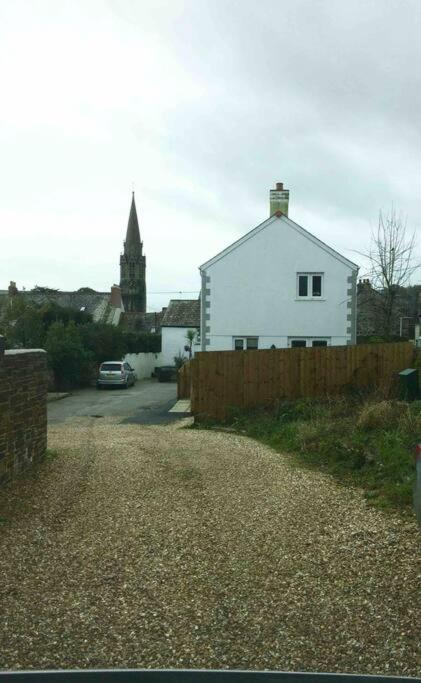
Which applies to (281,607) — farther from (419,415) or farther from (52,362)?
(52,362)

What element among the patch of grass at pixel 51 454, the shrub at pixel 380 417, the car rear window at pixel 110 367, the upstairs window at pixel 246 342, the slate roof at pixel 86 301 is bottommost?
the patch of grass at pixel 51 454

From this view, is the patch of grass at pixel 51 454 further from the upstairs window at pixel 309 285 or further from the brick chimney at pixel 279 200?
the brick chimney at pixel 279 200

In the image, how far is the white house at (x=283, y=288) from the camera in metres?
27.8

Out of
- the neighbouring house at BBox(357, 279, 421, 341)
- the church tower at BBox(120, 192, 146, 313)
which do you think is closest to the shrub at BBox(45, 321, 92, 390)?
the neighbouring house at BBox(357, 279, 421, 341)

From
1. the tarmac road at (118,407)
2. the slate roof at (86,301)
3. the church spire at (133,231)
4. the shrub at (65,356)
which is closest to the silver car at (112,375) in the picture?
the shrub at (65,356)

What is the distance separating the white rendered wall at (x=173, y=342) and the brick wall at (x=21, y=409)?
125 ft

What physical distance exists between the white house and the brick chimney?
0.14ft

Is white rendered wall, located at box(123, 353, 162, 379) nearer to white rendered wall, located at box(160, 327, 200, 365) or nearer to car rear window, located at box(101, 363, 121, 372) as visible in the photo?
white rendered wall, located at box(160, 327, 200, 365)

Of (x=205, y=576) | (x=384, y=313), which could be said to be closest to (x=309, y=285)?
(x=384, y=313)

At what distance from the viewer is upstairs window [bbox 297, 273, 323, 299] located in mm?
27906

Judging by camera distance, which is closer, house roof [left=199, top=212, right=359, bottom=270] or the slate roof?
house roof [left=199, top=212, right=359, bottom=270]

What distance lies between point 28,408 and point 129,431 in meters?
6.79

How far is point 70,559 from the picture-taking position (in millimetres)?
5746

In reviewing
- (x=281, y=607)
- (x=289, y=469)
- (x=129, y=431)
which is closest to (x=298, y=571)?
(x=281, y=607)
